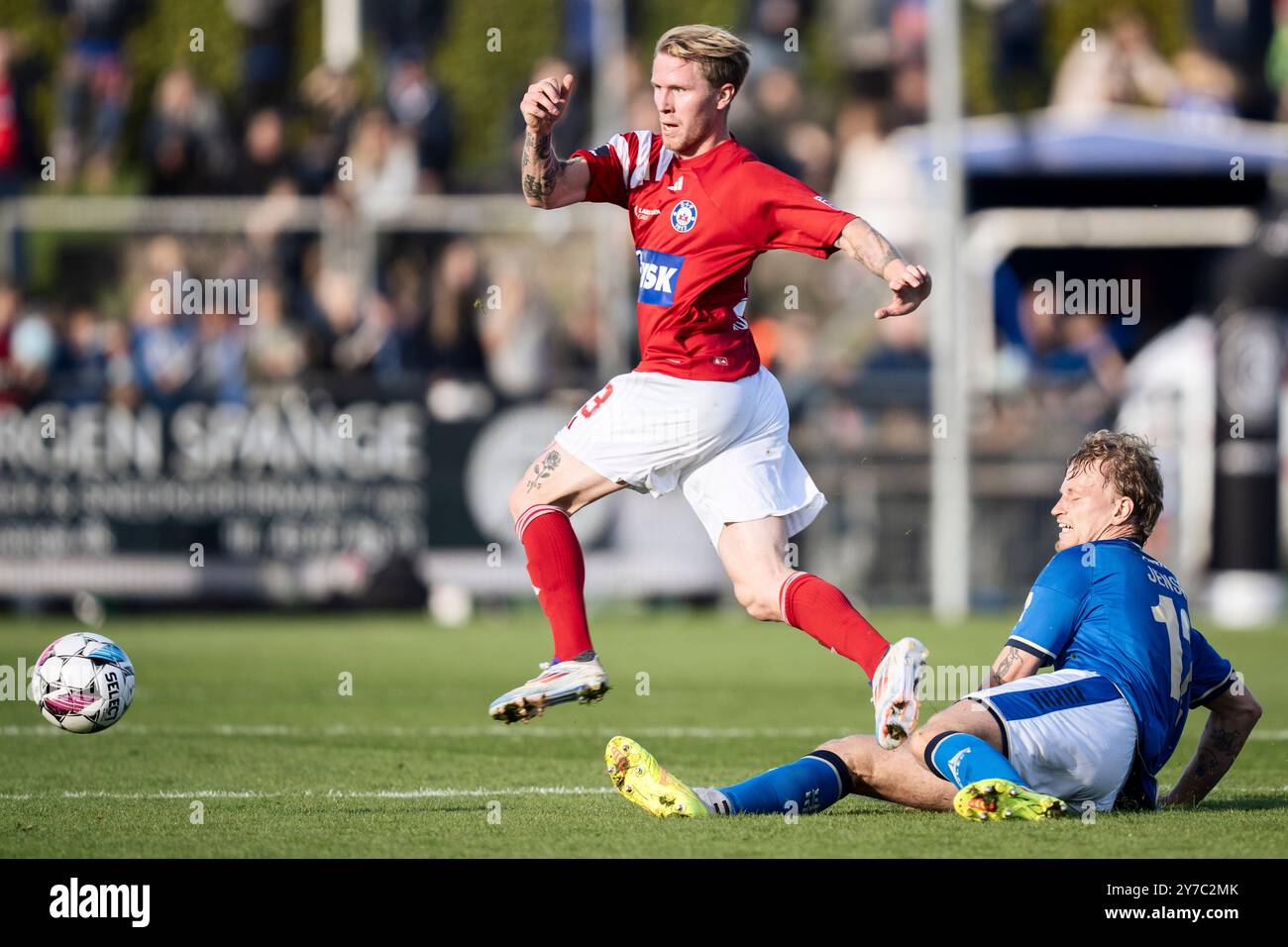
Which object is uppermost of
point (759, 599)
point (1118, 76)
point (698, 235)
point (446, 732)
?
point (1118, 76)

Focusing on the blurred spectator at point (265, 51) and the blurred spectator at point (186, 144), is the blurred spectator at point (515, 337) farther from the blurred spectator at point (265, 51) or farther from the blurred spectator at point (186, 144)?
the blurred spectator at point (265, 51)

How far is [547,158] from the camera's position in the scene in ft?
22.9

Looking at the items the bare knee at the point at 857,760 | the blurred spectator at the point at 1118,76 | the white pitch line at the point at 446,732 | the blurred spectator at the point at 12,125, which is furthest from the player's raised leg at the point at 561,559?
the blurred spectator at the point at 1118,76

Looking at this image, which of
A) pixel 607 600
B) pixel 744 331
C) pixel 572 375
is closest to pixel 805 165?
pixel 572 375

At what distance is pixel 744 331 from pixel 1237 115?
1467 cm

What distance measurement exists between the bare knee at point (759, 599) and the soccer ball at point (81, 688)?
2247mm

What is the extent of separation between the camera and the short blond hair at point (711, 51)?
6.88 metres

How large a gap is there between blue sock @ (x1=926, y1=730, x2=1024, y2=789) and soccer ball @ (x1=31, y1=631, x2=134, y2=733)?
9.87 ft

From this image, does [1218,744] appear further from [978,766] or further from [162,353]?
[162,353]

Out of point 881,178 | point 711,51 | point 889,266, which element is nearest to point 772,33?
point 881,178

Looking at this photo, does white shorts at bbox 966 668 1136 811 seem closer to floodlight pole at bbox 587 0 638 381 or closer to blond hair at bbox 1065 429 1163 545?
blond hair at bbox 1065 429 1163 545

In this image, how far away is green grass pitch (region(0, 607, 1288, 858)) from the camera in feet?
19.1

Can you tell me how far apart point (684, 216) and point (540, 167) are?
20.8 inches
